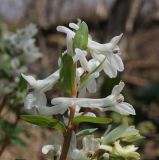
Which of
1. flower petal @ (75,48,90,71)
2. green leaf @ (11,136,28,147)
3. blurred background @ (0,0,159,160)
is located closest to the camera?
flower petal @ (75,48,90,71)

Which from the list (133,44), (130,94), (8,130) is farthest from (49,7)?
(8,130)

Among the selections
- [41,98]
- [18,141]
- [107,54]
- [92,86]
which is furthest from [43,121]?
[18,141]

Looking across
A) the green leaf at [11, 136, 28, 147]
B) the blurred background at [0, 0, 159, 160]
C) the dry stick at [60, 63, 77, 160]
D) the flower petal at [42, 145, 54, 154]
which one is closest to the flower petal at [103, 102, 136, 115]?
the dry stick at [60, 63, 77, 160]

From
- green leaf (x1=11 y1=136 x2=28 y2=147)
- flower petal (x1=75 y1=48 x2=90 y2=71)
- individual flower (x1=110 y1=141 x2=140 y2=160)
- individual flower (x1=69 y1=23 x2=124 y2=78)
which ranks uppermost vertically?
green leaf (x1=11 y1=136 x2=28 y2=147)

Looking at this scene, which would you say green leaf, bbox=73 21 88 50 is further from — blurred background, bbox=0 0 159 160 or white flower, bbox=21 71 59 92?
blurred background, bbox=0 0 159 160

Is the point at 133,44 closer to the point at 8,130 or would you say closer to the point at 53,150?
the point at 8,130

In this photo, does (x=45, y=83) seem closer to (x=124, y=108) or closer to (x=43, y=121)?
(x=43, y=121)

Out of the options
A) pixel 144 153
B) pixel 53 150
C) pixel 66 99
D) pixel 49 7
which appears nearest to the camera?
pixel 66 99
